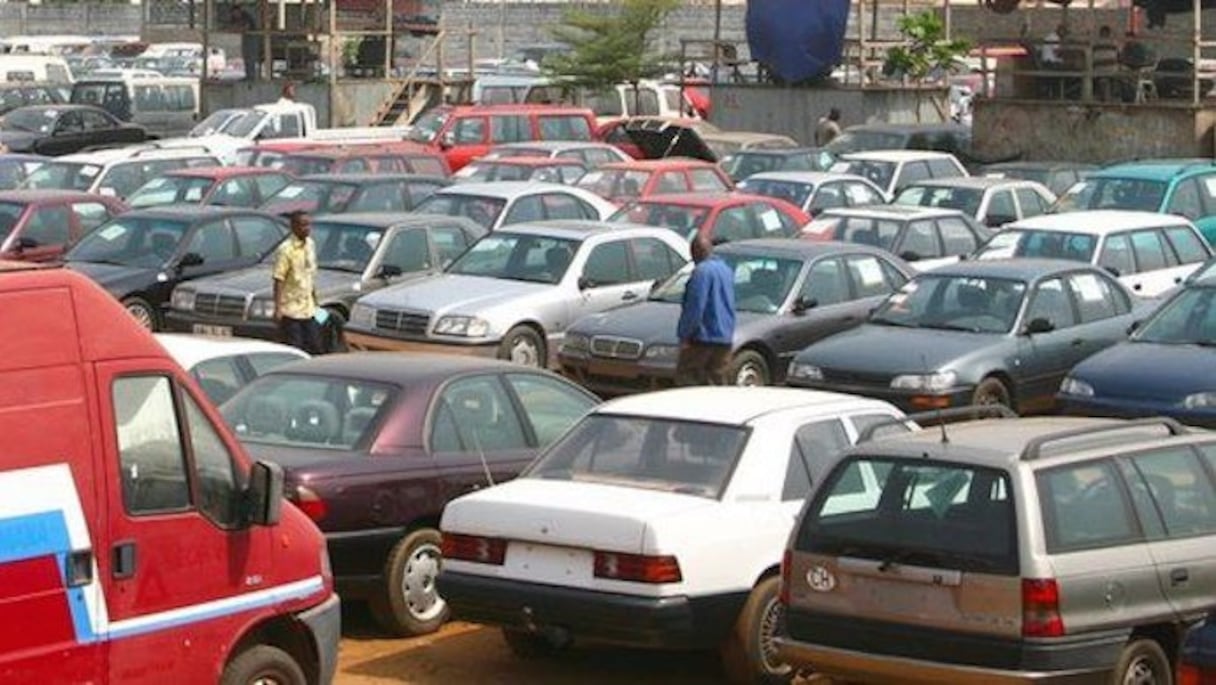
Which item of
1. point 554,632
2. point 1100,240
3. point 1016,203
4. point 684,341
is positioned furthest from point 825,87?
point 554,632

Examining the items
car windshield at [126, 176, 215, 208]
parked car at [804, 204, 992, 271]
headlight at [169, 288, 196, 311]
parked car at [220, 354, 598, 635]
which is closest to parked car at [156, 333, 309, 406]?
parked car at [220, 354, 598, 635]

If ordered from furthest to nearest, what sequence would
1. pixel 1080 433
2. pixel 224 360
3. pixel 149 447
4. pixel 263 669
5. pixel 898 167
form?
pixel 898 167 → pixel 224 360 → pixel 1080 433 → pixel 263 669 → pixel 149 447

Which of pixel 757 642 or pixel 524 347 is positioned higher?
pixel 757 642

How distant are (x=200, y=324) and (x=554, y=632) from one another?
11526 millimetres

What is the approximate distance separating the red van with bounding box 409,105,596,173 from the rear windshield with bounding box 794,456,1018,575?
27.7m

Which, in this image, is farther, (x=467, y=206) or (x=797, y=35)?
(x=797, y=35)

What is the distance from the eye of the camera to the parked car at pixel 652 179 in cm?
3133

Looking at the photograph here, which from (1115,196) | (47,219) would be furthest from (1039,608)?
(1115,196)

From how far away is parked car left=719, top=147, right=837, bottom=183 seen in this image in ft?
115

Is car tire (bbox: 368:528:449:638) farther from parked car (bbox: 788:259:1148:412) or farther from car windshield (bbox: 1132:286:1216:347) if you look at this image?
car windshield (bbox: 1132:286:1216:347)

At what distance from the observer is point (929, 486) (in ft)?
36.4

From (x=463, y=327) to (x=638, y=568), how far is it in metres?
9.95

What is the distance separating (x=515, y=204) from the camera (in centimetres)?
2700

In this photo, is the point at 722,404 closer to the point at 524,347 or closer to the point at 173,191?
the point at 524,347
